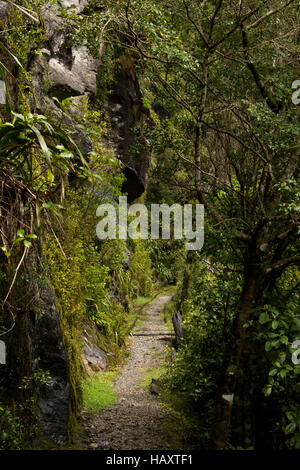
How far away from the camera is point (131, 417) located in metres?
5.74

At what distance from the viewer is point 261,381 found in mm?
4434

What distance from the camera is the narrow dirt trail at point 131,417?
15.8ft

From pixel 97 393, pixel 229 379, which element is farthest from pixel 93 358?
pixel 229 379

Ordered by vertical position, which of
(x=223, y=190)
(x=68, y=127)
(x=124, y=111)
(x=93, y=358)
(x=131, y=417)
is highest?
(x=124, y=111)

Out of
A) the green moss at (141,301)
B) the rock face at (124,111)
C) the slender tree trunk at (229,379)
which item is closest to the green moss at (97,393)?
the slender tree trunk at (229,379)

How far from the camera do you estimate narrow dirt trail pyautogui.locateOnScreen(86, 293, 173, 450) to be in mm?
4817

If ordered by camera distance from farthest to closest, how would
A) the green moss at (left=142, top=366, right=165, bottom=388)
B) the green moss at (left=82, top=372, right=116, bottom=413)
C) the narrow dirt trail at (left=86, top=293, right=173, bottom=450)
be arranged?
1. the green moss at (left=142, top=366, right=165, bottom=388)
2. the green moss at (left=82, top=372, right=116, bottom=413)
3. the narrow dirt trail at (left=86, top=293, right=173, bottom=450)

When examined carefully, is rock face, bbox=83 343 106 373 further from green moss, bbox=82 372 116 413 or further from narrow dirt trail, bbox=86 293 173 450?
narrow dirt trail, bbox=86 293 173 450

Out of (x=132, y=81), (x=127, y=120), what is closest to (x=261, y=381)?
(x=127, y=120)

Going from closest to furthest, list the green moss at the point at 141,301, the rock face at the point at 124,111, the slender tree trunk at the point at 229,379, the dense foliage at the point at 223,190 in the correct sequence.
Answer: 1. the dense foliage at the point at 223,190
2. the slender tree trunk at the point at 229,379
3. the rock face at the point at 124,111
4. the green moss at the point at 141,301

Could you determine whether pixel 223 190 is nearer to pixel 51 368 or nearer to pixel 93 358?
pixel 51 368

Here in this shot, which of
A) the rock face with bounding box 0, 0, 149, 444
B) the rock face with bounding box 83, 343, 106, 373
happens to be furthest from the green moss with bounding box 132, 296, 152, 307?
the rock face with bounding box 83, 343, 106, 373

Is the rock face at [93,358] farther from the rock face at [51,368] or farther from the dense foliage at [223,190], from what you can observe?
the rock face at [51,368]

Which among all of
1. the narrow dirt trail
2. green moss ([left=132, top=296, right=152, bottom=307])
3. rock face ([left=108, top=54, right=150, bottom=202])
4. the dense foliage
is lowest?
green moss ([left=132, top=296, right=152, bottom=307])
